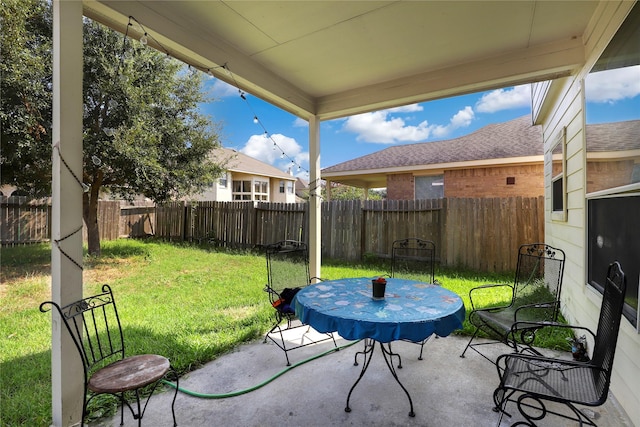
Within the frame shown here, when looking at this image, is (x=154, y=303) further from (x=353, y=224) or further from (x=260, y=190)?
(x=260, y=190)

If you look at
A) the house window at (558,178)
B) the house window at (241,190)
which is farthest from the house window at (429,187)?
the house window at (241,190)

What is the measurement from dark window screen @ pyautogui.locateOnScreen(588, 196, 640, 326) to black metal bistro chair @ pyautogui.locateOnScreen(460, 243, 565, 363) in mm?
307

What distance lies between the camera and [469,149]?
8.82 meters

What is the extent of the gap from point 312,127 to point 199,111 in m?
4.29

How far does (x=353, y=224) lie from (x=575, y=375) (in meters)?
5.48

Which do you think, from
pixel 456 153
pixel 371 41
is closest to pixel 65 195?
pixel 371 41

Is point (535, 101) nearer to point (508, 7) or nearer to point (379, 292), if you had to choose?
point (508, 7)

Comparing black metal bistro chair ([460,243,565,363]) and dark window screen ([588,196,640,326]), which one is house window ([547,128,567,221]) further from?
dark window screen ([588,196,640,326])

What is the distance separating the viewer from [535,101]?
475 centimetres

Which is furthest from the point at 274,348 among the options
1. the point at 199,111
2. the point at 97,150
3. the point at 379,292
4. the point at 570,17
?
the point at 199,111

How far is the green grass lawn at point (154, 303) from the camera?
2396 mm

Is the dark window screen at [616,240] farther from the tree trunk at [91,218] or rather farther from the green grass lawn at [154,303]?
the tree trunk at [91,218]

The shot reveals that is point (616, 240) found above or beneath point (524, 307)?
above

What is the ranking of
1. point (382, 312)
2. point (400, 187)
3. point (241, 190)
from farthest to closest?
1. point (241, 190)
2. point (400, 187)
3. point (382, 312)
